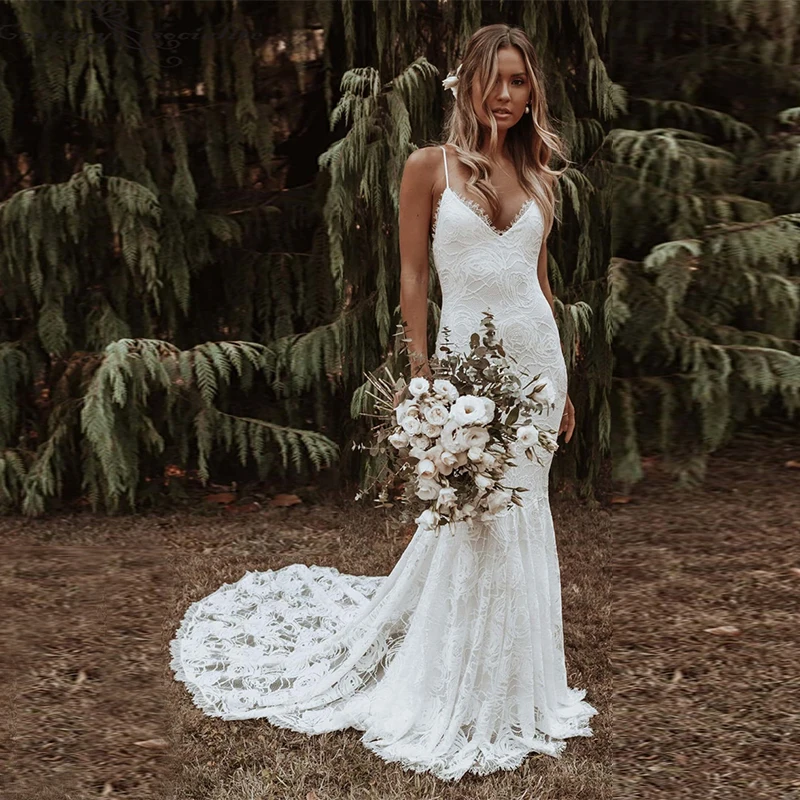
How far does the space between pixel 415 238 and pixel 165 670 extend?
1746mm

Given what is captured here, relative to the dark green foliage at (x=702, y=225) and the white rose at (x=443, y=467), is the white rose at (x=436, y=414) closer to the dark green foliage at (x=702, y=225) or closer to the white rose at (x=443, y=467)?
the white rose at (x=443, y=467)

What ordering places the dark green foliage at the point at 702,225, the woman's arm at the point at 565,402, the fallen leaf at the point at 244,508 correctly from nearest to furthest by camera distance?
the woman's arm at the point at 565,402 → the dark green foliage at the point at 702,225 → the fallen leaf at the point at 244,508

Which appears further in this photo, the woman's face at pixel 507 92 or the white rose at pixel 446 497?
the woman's face at pixel 507 92

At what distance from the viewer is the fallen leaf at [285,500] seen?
521 cm

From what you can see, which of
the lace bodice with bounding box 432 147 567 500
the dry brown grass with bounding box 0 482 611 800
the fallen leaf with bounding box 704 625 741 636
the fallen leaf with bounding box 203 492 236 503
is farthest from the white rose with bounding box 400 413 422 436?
the fallen leaf with bounding box 203 492 236 503

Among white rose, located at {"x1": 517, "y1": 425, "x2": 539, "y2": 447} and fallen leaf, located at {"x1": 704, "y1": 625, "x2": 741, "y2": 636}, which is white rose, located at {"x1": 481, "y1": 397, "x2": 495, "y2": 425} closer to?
white rose, located at {"x1": 517, "y1": 425, "x2": 539, "y2": 447}

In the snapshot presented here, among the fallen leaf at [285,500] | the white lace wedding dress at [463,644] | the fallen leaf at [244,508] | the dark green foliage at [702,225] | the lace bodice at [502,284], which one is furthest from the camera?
the fallen leaf at [285,500]

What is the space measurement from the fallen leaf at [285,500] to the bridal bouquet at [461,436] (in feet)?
8.28

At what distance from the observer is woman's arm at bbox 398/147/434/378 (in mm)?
3008

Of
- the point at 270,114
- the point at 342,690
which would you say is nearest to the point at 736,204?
the point at 270,114

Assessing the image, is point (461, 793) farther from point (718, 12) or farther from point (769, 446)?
point (718, 12)

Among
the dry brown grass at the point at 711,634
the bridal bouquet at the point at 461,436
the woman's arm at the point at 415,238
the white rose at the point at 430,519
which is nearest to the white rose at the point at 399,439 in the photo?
the bridal bouquet at the point at 461,436

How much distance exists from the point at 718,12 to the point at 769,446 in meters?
2.16

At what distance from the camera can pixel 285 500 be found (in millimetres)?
5238
